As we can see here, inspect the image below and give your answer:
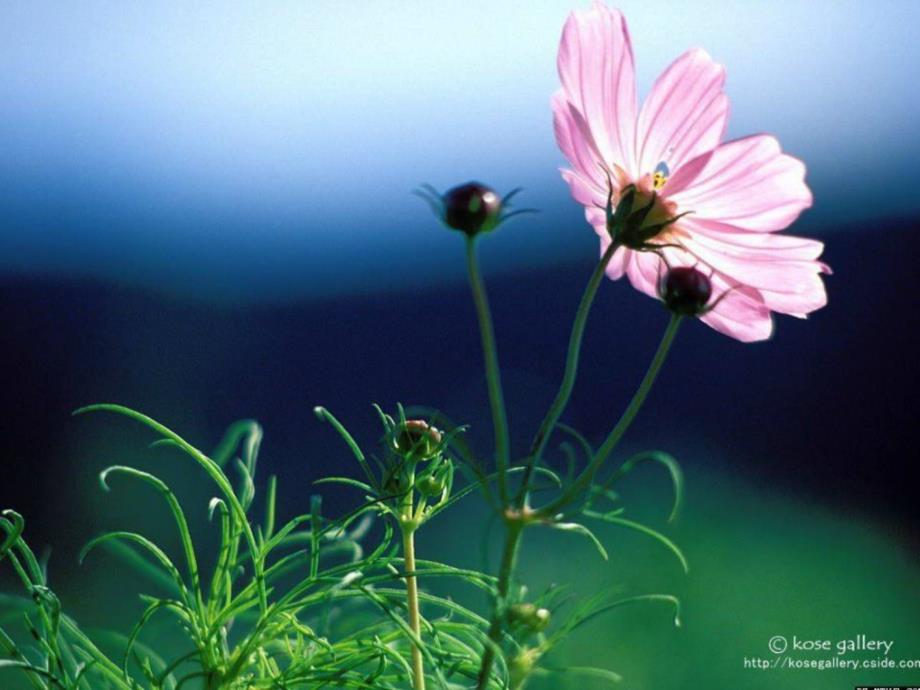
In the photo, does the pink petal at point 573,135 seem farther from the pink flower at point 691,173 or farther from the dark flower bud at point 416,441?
the dark flower bud at point 416,441

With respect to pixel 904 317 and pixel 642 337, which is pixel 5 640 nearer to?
pixel 642 337

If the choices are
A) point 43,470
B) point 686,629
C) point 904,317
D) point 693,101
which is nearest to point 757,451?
point 904,317

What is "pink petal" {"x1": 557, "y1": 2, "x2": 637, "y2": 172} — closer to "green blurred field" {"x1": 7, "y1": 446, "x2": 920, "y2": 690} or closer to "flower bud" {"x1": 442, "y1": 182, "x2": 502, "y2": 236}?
"flower bud" {"x1": 442, "y1": 182, "x2": 502, "y2": 236}

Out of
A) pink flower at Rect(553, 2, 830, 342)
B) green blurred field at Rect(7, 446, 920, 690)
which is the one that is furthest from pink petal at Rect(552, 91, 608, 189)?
green blurred field at Rect(7, 446, 920, 690)

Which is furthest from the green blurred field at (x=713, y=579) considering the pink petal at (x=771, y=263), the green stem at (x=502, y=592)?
the green stem at (x=502, y=592)

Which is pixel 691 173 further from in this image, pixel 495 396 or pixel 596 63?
pixel 495 396

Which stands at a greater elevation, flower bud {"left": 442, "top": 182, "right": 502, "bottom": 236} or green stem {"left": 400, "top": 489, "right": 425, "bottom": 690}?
flower bud {"left": 442, "top": 182, "right": 502, "bottom": 236}
